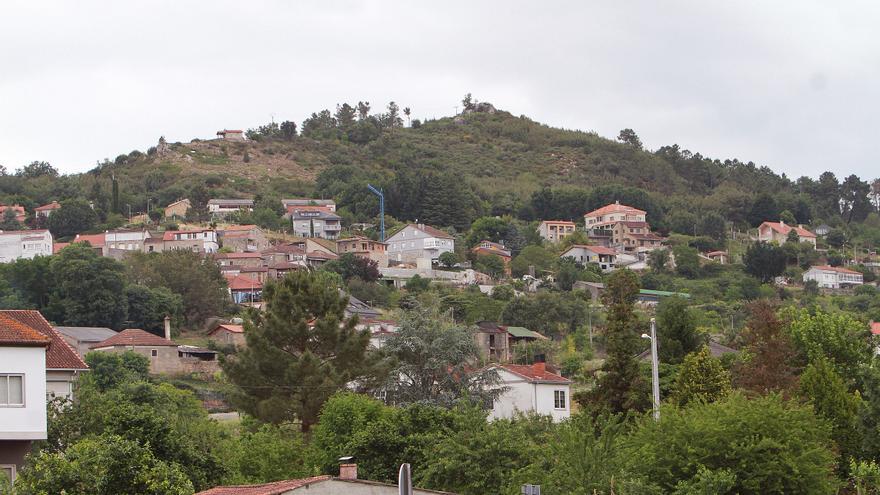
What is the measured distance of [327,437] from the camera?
45469 millimetres

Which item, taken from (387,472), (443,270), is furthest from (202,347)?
(387,472)

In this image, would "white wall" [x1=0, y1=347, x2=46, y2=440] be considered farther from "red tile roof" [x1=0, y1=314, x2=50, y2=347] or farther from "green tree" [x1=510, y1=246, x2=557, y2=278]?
"green tree" [x1=510, y1=246, x2=557, y2=278]

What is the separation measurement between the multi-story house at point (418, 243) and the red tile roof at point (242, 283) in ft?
75.3

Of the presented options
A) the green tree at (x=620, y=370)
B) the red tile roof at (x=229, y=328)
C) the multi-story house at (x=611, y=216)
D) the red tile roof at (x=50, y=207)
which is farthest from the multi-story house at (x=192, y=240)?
the green tree at (x=620, y=370)

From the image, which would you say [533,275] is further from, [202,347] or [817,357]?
[817,357]

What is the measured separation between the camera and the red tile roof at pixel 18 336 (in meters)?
28.3

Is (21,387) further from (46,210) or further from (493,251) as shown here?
(46,210)

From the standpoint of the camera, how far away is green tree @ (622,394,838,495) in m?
33.1

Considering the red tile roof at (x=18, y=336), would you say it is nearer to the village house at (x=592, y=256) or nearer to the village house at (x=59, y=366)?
the village house at (x=59, y=366)

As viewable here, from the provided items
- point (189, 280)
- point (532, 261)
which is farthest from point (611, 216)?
→ point (189, 280)

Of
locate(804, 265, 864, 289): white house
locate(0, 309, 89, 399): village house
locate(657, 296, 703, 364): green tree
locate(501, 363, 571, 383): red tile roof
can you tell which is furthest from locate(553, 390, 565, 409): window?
locate(804, 265, 864, 289): white house

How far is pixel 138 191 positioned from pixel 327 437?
135 metres

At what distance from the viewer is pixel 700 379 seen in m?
48.7

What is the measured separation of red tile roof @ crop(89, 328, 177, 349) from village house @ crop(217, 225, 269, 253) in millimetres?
46651
